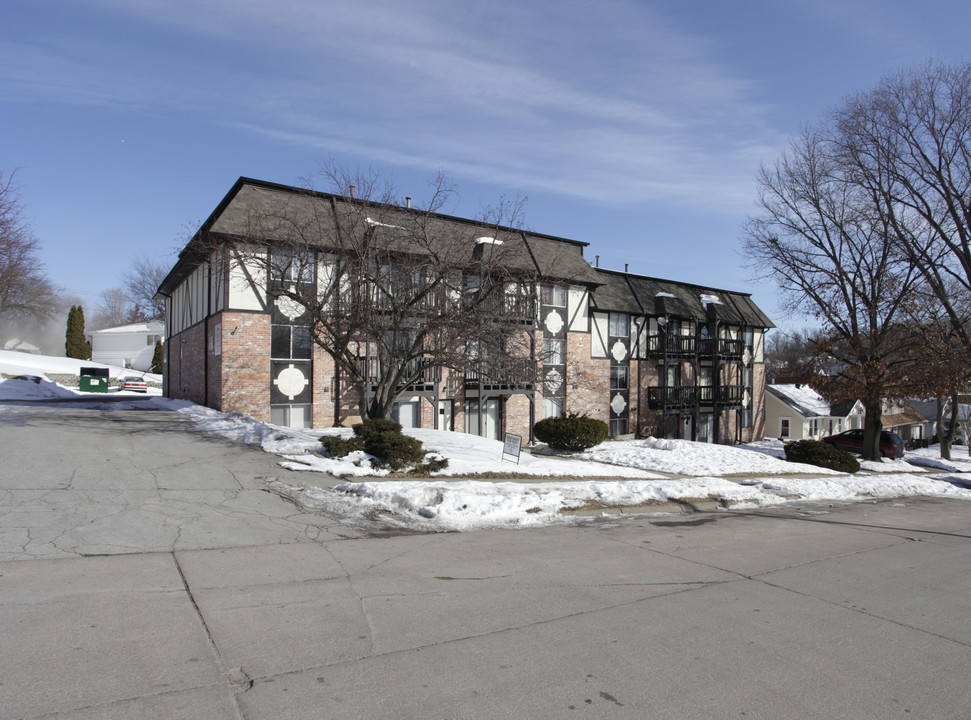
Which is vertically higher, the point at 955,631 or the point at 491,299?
the point at 491,299

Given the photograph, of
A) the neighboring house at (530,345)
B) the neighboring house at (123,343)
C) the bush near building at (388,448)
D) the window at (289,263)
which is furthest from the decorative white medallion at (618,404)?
the neighboring house at (123,343)

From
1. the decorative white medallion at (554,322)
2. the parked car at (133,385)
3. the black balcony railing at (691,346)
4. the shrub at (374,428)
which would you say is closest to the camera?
the shrub at (374,428)

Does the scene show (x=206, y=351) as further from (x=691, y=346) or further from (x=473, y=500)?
(x=691, y=346)

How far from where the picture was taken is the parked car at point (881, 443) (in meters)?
32.3

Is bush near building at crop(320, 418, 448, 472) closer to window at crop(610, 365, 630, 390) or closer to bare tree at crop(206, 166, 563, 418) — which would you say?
bare tree at crop(206, 166, 563, 418)

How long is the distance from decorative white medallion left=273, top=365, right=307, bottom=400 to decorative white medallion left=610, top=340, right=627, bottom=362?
1642cm

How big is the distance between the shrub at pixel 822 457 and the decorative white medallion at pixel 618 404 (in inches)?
435

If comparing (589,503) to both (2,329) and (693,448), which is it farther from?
(2,329)

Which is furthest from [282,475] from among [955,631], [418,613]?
[955,631]

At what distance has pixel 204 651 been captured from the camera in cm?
443

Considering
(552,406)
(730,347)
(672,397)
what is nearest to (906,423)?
(730,347)

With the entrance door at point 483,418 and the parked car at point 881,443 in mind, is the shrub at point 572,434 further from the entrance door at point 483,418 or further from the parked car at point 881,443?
the parked car at point 881,443

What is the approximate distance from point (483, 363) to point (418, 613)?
36.3 ft

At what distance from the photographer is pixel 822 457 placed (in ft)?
70.9
